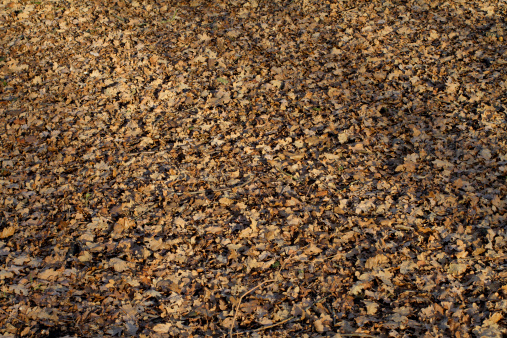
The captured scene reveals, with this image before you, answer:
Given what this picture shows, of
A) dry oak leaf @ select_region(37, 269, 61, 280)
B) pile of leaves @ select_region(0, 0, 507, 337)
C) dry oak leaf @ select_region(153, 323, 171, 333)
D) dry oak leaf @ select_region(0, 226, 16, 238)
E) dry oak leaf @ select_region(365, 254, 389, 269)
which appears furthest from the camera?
dry oak leaf @ select_region(0, 226, 16, 238)

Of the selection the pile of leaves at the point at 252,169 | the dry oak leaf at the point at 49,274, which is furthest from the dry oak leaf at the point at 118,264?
the dry oak leaf at the point at 49,274

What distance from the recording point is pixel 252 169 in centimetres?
464

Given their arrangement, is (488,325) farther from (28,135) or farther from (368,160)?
(28,135)

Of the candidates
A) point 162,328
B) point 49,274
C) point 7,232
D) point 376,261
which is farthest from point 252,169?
point 7,232

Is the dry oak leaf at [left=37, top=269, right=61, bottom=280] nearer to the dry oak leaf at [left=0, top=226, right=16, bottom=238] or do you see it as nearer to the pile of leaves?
the pile of leaves

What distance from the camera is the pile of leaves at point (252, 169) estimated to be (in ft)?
11.5

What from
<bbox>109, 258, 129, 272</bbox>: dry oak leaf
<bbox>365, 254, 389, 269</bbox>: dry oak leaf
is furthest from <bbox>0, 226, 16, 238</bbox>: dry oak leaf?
<bbox>365, 254, 389, 269</bbox>: dry oak leaf

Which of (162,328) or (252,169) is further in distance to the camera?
(252,169)

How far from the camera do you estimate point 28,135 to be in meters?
4.91

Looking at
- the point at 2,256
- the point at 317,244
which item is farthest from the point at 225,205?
the point at 2,256

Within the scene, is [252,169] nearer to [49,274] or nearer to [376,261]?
[376,261]

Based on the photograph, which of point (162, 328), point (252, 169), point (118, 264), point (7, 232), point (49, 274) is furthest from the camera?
point (252, 169)

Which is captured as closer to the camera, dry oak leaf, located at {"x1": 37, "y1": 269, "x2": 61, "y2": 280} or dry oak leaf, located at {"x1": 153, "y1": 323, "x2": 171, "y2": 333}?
dry oak leaf, located at {"x1": 153, "y1": 323, "x2": 171, "y2": 333}

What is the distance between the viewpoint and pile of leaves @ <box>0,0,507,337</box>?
349 cm
